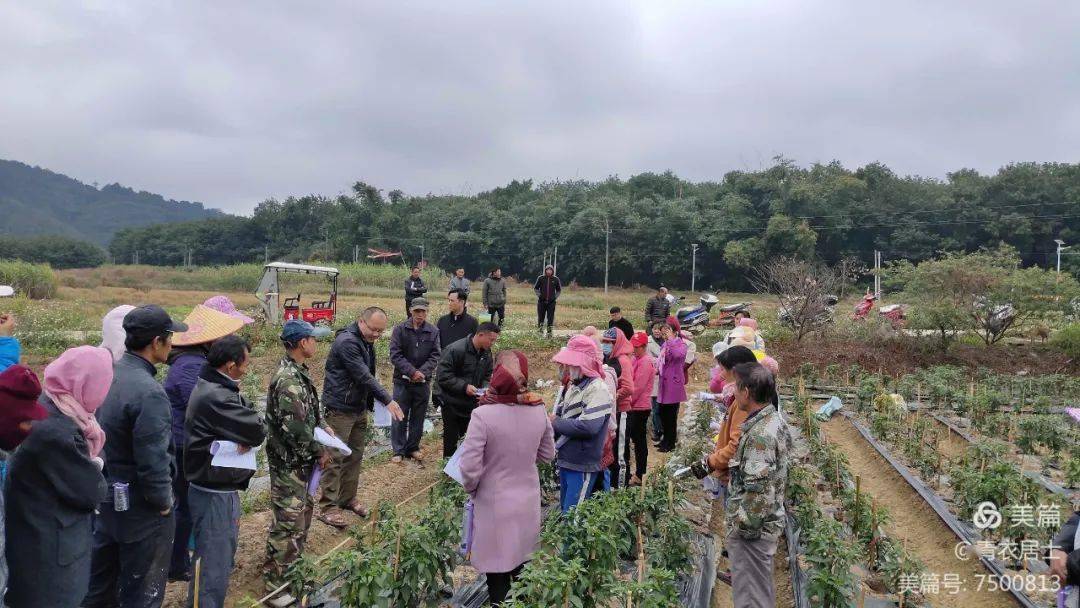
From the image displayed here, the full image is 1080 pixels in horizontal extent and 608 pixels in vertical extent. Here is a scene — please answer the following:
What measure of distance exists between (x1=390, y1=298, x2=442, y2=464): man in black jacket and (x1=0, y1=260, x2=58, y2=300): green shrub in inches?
867

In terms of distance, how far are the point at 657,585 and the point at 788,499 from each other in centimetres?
270

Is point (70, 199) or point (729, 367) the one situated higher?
point (70, 199)

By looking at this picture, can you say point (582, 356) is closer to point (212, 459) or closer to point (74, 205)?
point (212, 459)

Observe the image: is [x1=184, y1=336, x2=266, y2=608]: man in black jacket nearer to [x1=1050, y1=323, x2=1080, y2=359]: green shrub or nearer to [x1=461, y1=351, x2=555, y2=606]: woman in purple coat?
[x1=461, y1=351, x2=555, y2=606]: woman in purple coat

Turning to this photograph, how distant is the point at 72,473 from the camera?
8.84 ft

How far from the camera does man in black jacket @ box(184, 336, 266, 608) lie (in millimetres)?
3398

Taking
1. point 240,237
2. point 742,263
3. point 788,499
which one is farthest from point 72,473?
point 240,237

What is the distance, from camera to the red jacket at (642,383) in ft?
19.8

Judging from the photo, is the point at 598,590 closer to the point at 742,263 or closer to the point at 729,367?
the point at 729,367

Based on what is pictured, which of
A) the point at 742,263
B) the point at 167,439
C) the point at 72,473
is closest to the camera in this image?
the point at 72,473

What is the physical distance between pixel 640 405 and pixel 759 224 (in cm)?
3269

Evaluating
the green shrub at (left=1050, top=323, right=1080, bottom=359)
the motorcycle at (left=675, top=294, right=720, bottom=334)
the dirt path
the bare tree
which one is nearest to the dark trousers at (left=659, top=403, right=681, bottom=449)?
the dirt path

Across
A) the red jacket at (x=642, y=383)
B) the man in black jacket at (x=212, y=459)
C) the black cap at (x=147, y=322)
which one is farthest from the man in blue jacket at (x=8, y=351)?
the red jacket at (x=642, y=383)

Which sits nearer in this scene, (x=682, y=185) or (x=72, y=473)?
(x=72, y=473)
